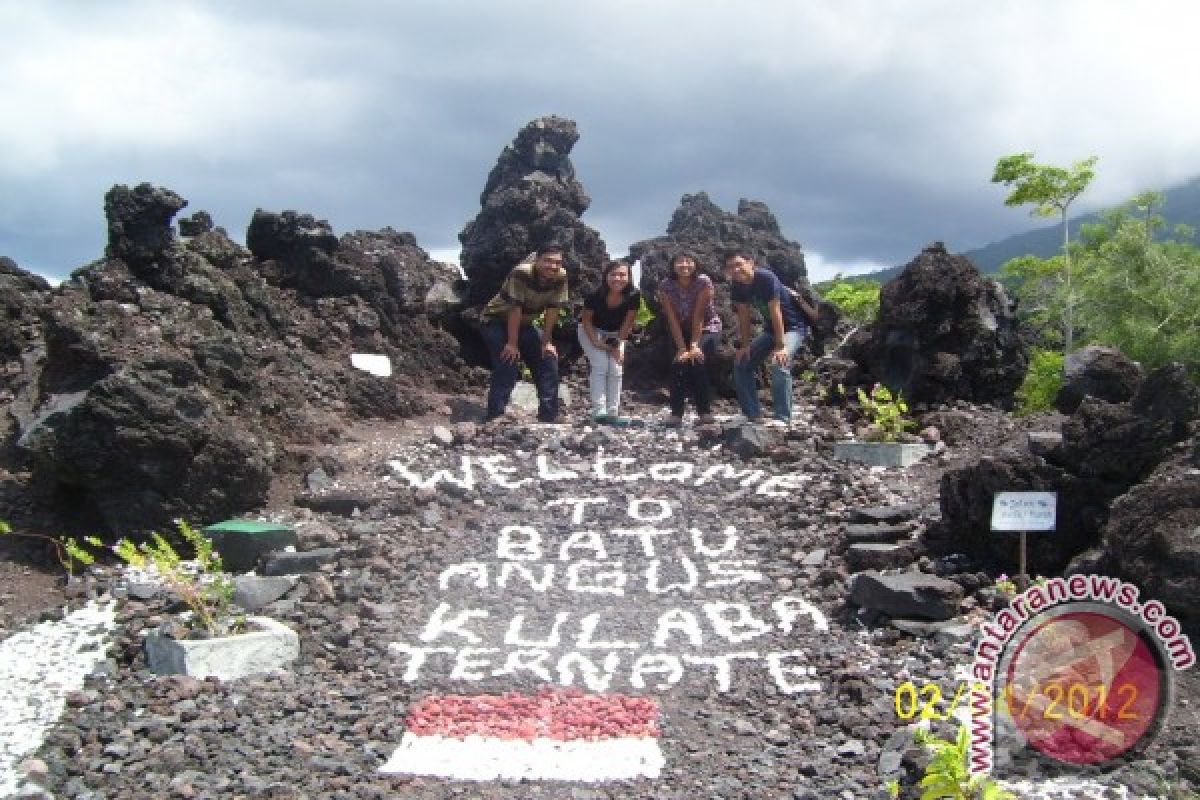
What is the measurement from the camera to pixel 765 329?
1285cm

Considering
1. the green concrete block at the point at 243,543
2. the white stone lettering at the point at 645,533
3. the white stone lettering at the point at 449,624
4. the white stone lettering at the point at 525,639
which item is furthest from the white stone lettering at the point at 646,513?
the green concrete block at the point at 243,543

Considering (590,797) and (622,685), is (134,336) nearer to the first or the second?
(622,685)

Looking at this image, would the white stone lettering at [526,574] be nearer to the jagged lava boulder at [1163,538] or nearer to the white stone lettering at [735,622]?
the white stone lettering at [735,622]

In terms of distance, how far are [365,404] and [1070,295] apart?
19708mm

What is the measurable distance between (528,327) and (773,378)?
10.6ft

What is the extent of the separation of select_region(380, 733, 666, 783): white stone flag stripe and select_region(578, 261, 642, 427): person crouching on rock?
6.84 meters

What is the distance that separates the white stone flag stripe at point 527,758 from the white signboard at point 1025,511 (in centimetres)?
305

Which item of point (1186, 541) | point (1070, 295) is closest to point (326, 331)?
point (1186, 541)

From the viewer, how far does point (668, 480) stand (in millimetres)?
10586

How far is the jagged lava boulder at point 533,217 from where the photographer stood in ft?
54.4

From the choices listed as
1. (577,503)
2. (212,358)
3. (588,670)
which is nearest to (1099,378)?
(577,503)

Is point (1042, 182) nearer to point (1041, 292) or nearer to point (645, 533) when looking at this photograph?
point (1041, 292)

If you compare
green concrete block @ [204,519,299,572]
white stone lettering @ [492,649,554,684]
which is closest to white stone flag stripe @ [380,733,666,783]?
white stone lettering @ [492,649,554,684]

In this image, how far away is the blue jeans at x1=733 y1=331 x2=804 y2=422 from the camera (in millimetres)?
12625
